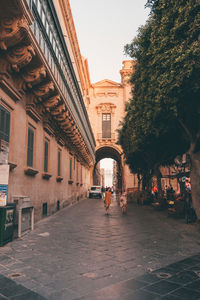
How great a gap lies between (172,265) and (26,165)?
615 cm

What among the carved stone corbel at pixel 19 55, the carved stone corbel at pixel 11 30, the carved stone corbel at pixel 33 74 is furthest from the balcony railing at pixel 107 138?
the carved stone corbel at pixel 11 30

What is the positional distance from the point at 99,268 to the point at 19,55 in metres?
5.60

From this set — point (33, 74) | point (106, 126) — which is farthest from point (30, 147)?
point (106, 126)

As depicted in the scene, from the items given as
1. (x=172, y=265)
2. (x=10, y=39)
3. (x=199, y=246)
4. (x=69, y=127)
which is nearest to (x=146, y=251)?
(x=172, y=265)

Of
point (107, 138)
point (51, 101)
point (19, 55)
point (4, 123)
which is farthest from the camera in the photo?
point (107, 138)

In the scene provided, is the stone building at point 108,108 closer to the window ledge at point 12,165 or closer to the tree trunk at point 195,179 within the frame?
the tree trunk at point 195,179

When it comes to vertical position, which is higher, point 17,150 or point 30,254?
point 17,150

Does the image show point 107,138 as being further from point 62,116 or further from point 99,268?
point 99,268

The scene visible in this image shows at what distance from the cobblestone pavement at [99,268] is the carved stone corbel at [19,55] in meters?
4.61

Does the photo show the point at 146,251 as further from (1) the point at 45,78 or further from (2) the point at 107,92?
(2) the point at 107,92

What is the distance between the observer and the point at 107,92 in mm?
46938

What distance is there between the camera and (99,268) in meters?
4.67

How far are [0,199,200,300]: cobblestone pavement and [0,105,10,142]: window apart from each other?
2.76 metres

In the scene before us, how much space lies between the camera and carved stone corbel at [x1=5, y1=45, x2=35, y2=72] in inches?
282
